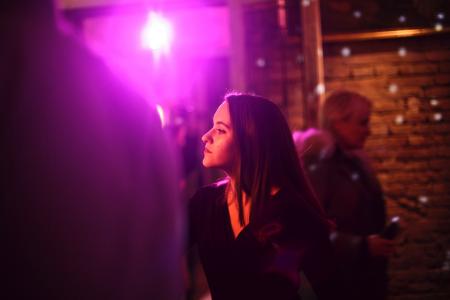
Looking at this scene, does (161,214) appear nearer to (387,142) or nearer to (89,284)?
(89,284)

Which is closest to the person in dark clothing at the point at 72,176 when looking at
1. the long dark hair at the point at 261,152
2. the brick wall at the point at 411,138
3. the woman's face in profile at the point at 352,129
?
the long dark hair at the point at 261,152

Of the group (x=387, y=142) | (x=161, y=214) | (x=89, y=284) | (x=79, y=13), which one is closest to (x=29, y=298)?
(x=89, y=284)

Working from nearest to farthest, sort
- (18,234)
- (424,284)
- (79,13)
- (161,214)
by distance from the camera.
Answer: (18,234) → (161,214) → (424,284) → (79,13)

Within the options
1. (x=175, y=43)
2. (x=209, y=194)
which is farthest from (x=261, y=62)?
(x=175, y=43)

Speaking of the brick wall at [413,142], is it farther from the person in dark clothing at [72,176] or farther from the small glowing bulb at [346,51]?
the person in dark clothing at [72,176]

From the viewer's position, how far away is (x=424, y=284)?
363cm

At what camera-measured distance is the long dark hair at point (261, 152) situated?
1561 millimetres

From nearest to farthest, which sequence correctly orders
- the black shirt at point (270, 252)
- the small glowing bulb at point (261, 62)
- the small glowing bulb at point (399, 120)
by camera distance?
1. the black shirt at point (270, 252)
2. the small glowing bulb at point (399, 120)
3. the small glowing bulb at point (261, 62)

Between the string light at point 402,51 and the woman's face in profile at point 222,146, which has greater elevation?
the string light at point 402,51

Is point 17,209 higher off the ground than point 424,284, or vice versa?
point 17,209

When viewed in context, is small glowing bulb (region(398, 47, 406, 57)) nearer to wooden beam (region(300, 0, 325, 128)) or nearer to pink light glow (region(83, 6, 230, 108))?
wooden beam (region(300, 0, 325, 128))

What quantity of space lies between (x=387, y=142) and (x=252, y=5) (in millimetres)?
1679

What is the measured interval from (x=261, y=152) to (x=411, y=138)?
2530mm

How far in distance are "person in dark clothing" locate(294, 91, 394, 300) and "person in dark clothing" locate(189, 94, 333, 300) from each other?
71cm
